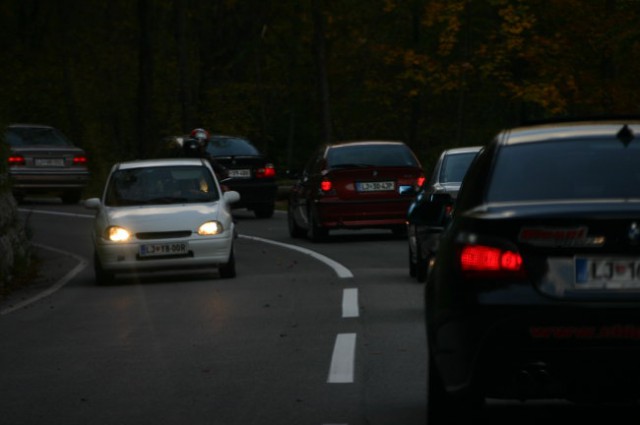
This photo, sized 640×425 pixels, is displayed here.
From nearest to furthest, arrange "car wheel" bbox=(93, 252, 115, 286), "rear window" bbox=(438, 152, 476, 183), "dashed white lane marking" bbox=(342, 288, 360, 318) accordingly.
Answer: "dashed white lane marking" bbox=(342, 288, 360, 318) < "rear window" bbox=(438, 152, 476, 183) < "car wheel" bbox=(93, 252, 115, 286)

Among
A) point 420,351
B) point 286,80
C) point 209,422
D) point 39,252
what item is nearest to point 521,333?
point 209,422

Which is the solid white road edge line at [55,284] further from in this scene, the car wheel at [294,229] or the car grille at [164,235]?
the car wheel at [294,229]

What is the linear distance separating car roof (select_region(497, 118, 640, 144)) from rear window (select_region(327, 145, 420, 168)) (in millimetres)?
18635

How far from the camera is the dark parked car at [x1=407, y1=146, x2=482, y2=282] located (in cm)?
1750

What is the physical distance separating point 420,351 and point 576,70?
28.9m

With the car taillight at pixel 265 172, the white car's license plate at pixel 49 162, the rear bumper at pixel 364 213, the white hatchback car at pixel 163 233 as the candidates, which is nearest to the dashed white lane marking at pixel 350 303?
the white hatchback car at pixel 163 233

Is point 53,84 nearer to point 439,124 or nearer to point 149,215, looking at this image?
point 439,124

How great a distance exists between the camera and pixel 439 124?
66812mm

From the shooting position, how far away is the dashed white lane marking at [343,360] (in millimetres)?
10398

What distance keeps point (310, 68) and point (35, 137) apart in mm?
34914

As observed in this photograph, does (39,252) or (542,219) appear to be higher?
(542,219)

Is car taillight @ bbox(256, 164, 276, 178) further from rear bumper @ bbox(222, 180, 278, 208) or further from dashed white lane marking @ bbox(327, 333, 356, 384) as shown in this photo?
dashed white lane marking @ bbox(327, 333, 356, 384)

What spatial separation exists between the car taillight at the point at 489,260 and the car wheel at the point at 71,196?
34353mm

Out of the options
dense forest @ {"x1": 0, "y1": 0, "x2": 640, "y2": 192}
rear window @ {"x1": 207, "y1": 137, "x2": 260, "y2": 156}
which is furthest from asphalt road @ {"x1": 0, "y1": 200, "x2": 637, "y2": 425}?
rear window @ {"x1": 207, "y1": 137, "x2": 260, "y2": 156}
